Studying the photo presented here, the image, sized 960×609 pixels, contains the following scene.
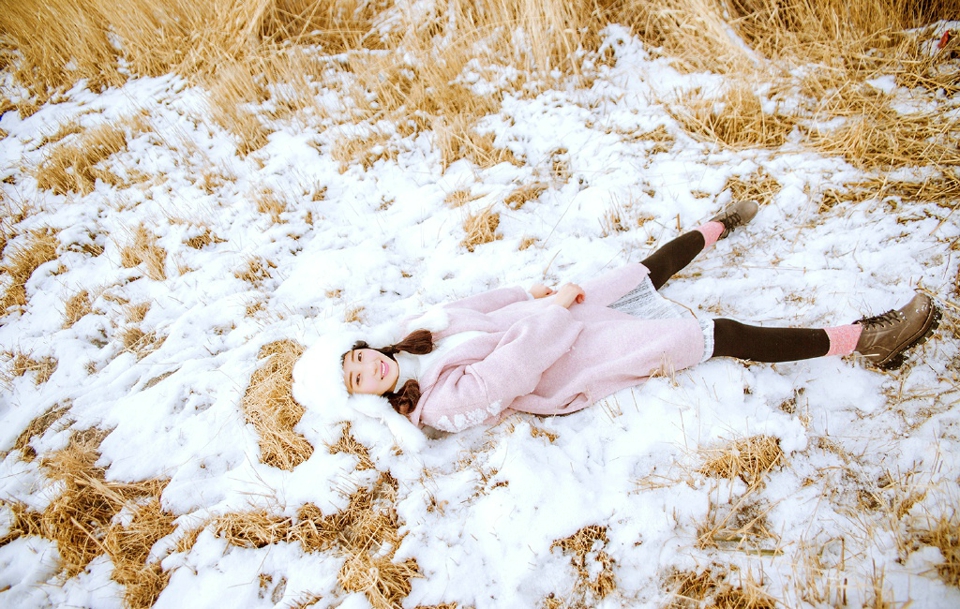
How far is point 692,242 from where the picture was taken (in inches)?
103

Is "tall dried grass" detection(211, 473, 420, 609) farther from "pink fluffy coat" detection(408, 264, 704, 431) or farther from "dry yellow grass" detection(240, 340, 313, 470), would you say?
"pink fluffy coat" detection(408, 264, 704, 431)

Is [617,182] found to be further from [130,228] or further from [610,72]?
[130,228]

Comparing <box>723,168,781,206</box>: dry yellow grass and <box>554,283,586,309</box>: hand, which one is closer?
<box>554,283,586,309</box>: hand

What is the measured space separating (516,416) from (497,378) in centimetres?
31

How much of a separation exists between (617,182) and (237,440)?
282 centimetres

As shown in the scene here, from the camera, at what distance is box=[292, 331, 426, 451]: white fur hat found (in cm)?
205

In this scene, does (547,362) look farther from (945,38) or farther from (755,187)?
(945,38)

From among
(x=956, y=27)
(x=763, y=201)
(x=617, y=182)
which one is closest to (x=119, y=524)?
(x=617, y=182)

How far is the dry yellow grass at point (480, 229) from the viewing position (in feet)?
10.3

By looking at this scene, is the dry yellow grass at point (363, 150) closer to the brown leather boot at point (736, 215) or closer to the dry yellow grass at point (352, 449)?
the dry yellow grass at point (352, 449)

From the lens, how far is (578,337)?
2252 millimetres

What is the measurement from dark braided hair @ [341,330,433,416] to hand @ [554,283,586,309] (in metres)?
0.67

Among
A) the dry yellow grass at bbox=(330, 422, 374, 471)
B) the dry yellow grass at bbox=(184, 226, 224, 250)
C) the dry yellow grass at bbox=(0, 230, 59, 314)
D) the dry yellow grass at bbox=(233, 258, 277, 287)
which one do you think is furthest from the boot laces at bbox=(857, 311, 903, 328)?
the dry yellow grass at bbox=(0, 230, 59, 314)

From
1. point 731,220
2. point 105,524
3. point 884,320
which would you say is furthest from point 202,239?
point 884,320
